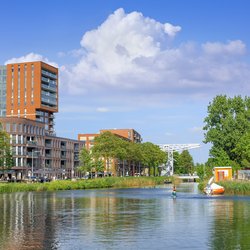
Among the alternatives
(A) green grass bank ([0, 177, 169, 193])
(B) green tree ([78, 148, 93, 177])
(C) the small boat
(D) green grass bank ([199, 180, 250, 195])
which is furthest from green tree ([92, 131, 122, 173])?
(C) the small boat

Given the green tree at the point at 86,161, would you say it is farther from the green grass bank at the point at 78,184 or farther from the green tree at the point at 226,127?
the green tree at the point at 226,127

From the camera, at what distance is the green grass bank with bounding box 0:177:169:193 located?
102 meters

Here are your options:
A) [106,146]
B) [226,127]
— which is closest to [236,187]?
[226,127]

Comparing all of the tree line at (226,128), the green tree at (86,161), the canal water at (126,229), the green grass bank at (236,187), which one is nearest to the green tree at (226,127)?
the tree line at (226,128)

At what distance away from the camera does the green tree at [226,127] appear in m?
119

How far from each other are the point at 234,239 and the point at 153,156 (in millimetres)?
168062

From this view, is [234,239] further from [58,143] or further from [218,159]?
[58,143]

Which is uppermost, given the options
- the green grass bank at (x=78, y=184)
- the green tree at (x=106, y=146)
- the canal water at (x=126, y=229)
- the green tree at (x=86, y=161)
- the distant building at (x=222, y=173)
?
the green tree at (x=106, y=146)

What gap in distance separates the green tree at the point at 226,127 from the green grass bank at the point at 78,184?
28896 mm

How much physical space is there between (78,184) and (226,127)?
37.2 m

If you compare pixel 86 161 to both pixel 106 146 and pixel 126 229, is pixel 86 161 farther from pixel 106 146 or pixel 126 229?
pixel 126 229

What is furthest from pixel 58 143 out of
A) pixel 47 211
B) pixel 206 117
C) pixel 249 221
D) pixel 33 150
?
pixel 249 221

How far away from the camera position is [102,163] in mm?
169500

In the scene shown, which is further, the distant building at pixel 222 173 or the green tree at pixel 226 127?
the green tree at pixel 226 127
